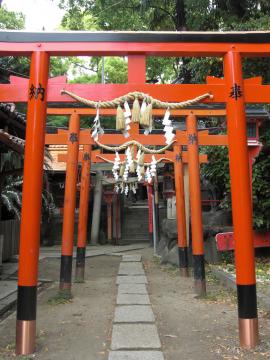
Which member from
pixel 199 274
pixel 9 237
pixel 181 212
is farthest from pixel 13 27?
pixel 199 274

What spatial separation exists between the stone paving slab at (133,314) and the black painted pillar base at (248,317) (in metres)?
1.92

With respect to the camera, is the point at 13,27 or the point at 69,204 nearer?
the point at 69,204

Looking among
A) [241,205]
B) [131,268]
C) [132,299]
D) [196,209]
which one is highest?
[196,209]

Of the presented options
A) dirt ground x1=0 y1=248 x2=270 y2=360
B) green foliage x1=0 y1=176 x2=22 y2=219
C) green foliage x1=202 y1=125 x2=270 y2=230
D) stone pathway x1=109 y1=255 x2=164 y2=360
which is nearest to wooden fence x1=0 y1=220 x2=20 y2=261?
green foliage x1=0 y1=176 x2=22 y2=219

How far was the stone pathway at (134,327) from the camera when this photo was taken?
5156 millimetres

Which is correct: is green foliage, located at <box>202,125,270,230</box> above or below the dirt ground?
above

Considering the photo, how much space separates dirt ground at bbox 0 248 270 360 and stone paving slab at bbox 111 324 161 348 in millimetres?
130

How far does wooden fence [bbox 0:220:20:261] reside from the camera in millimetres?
13642

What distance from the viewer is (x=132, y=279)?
449 inches

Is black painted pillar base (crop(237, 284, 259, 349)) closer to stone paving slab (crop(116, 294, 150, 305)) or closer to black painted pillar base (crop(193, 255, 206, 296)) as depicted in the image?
stone paving slab (crop(116, 294, 150, 305))

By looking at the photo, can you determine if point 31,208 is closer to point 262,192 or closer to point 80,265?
point 80,265

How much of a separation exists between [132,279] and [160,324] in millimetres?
4549

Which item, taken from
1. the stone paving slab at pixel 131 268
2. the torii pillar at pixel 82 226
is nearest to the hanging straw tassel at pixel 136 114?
the torii pillar at pixel 82 226

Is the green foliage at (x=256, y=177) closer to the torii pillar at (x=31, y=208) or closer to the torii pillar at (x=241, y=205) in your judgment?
the torii pillar at (x=241, y=205)
